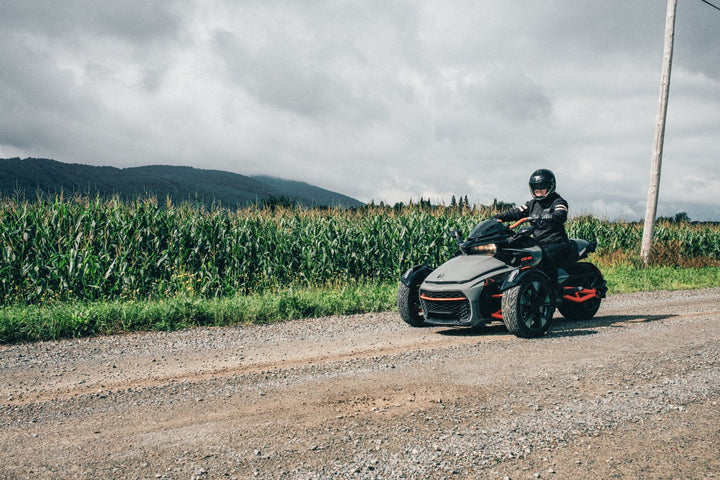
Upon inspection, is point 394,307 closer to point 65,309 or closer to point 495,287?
point 495,287

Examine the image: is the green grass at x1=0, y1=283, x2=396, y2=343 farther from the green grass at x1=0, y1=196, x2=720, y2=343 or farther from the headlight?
the headlight

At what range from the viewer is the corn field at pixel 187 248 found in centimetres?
1117

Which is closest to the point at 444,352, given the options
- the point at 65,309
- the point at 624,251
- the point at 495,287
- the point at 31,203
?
the point at 495,287

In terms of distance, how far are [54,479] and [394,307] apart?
7.47 m

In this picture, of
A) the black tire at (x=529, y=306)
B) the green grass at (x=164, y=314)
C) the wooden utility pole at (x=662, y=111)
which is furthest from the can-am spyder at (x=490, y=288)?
the wooden utility pole at (x=662, y=111)

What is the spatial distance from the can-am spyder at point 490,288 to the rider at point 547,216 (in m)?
0.24

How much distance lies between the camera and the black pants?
7895mm

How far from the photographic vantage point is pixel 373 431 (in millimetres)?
3701

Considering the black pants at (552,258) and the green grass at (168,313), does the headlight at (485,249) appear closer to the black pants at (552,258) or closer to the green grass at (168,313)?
the black pants at (552,258)

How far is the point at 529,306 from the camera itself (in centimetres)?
708

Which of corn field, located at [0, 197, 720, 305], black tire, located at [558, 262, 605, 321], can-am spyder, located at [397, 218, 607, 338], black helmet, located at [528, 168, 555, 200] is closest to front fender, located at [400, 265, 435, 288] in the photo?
can-am spyder, located at [397, 218, 607, 338]

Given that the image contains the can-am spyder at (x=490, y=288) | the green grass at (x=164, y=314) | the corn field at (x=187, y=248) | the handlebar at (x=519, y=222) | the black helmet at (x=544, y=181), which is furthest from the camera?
the corn field at (x=187, y=248)

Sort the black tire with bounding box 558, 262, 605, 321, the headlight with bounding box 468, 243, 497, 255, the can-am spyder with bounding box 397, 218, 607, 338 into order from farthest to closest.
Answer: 1. the black tire with bounding box 558, 262, 605, 321
2. the headlight with bounding box 468, 243, 497, 255
3. the can-am spyder with bounding box 397, 218, 607, 338

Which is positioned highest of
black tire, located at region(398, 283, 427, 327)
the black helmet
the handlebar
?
the black helmet
